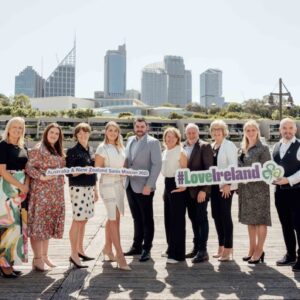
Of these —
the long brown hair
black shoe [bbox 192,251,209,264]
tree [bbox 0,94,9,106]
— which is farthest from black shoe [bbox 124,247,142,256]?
tree [bbox 0,94,9,106]

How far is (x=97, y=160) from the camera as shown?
461 cm

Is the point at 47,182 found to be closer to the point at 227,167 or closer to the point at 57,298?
the point at 57,298

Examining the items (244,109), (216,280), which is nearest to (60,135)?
(216,280)

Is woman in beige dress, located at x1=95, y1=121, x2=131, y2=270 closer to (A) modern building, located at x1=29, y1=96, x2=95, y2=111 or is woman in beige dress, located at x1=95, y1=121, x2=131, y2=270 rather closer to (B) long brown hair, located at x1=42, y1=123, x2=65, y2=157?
(B) long brown hair, located at x1=42, y1=123, x2=65, y2=157

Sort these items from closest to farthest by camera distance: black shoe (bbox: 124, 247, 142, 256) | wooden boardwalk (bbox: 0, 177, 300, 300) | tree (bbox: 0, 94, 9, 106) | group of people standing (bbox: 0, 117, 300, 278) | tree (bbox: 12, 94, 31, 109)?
wooden boardwalk (bbox: 0, 177, 300, 300) → group of people standing (bbox: 0, 117, 300, 278) → black shoe (bbox: 124, 247, 142, 256) → tree (bbox: 12, 94, 31, 109) → tree (bbox: 0, 94, 9, 106)

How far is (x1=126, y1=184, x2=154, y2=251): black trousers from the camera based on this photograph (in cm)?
482

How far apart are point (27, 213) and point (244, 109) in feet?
392

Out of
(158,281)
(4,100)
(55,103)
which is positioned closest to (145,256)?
(158,281)

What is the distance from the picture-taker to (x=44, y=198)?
14.4 ft

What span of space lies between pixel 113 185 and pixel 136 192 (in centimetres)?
38

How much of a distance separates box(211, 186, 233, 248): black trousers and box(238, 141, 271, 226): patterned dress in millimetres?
167

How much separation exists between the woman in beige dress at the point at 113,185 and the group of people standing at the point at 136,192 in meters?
0.01

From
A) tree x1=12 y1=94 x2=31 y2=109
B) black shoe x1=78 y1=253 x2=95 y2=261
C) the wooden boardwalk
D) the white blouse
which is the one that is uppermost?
tree x1=12 y1=94 x2=31 y2=109

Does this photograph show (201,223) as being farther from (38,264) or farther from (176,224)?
(38,264)
